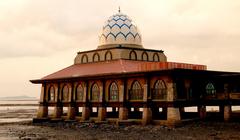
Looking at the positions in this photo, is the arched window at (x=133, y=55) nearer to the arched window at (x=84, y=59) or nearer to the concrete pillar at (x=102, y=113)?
the arched window at (x=84, y=59)

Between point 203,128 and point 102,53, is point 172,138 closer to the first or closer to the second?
point 203,128

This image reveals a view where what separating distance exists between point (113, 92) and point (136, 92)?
328cm

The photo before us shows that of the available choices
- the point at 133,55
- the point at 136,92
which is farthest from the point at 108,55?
the point at 136,92

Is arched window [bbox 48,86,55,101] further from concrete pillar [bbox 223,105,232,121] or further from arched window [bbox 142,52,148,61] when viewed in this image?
concrete pillar [bbox 223,105,232,121]

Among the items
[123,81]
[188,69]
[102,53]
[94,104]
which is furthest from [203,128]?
[102,53]

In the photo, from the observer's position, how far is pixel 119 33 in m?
47.3

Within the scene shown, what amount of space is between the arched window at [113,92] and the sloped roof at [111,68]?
1.66 meters

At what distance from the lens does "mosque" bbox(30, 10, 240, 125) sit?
35.3 meters

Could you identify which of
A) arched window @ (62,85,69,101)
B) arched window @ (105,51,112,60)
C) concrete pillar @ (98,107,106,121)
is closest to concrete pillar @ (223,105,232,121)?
concrete pillar @ (98,107,106,121)

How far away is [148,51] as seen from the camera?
46.1m

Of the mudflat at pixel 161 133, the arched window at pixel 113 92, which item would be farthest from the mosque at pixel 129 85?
the mudflat at pixel 161 133

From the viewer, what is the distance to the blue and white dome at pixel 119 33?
47.2 meters

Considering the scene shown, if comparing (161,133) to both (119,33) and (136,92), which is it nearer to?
(136,92)

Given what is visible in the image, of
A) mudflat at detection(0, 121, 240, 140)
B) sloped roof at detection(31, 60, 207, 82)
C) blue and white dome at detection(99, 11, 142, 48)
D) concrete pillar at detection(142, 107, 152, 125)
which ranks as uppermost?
blue and white dome at detection(99, 11, 142, 48)
